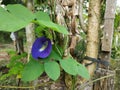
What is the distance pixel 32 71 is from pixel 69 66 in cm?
11

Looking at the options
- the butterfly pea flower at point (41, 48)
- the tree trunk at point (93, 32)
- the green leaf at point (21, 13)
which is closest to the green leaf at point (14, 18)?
the green leaf at point (21, 13)

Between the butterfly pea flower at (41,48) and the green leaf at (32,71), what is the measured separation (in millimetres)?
21

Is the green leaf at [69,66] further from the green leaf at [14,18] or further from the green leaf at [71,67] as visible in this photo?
the green leaf at [14,18]

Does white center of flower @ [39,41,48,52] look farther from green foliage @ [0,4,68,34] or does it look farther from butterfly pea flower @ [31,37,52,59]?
green foliage @ [0,4,68,34]

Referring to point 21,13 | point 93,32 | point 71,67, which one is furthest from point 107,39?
point 21,13

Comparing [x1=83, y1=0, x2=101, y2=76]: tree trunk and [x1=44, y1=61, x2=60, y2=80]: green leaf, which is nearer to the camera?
[x1=44, y1=61, x2=60, y2=80]: green leaf

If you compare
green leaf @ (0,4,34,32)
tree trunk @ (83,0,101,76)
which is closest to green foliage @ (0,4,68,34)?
green leaf @ (0,4,34,32)

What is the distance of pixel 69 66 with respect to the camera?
680 millimetres

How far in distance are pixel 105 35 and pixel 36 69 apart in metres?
0.36

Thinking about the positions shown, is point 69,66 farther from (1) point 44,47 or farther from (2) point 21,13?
(2) point 21,13

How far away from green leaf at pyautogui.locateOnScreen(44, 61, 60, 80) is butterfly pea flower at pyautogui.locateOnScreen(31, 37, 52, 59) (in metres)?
0.03

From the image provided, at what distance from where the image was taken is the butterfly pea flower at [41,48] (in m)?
0.67

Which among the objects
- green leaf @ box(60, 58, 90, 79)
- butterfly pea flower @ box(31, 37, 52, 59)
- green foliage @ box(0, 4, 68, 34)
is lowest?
green leaf @ box(60, 58, 90, 79)

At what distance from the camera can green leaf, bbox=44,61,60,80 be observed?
628 mm
